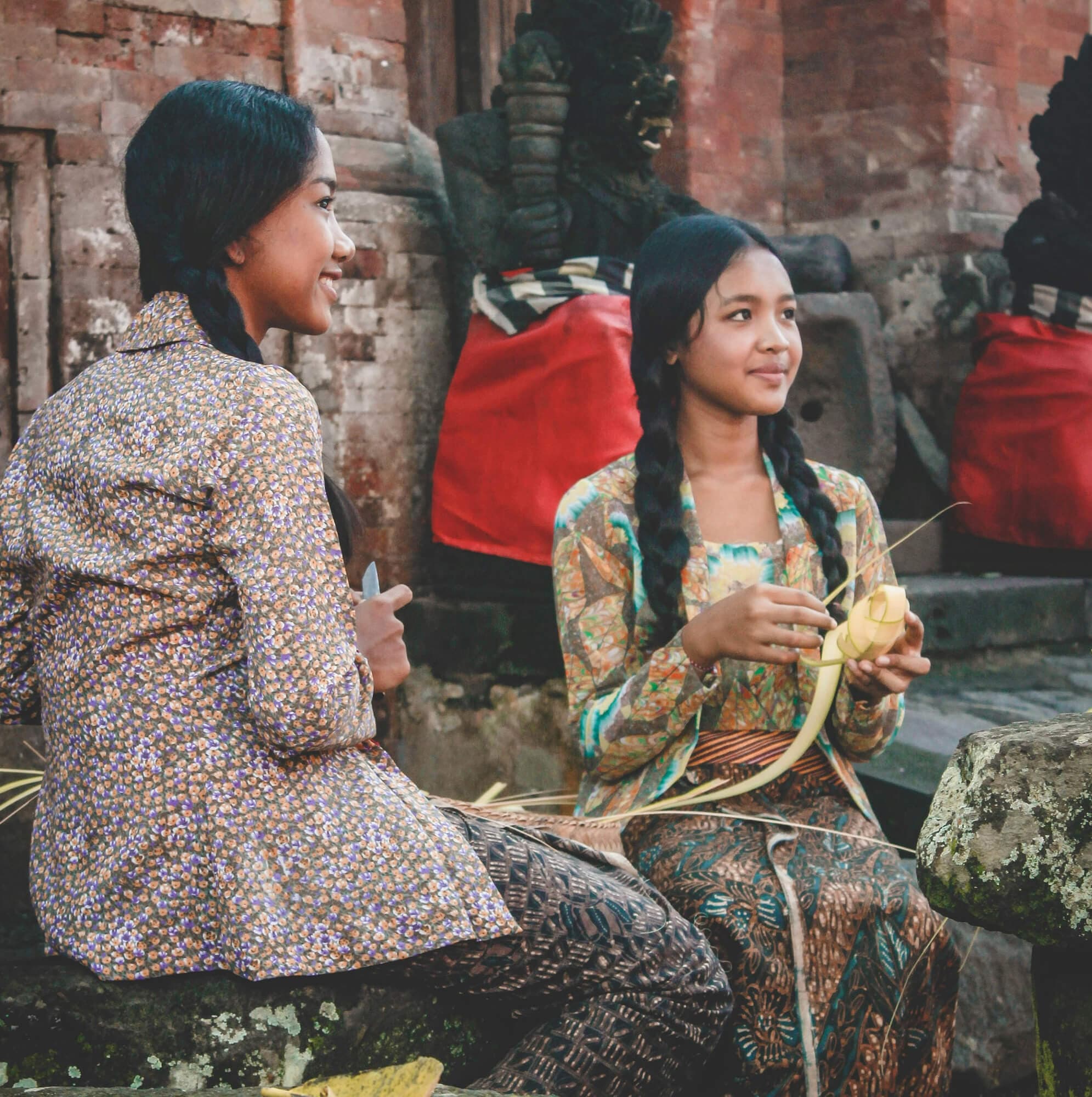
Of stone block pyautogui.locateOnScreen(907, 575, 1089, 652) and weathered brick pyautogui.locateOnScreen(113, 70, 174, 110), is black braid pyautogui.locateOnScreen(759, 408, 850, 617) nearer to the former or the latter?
stone block pyautogui.locateOnScreen(907, 575, 1089, 652)

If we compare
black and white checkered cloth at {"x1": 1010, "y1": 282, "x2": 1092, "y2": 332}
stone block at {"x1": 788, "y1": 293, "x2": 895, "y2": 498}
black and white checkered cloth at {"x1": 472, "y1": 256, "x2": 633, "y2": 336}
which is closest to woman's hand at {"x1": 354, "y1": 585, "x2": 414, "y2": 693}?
black and white checkered cloth at {"x1": 472, "y1": 256, "x2": 633, "y2": 336}

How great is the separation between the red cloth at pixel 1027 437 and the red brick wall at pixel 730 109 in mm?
1620

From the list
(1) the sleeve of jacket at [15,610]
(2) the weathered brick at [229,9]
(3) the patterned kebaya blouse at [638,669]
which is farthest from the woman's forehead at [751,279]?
(2) the weathered brick at [229,9]

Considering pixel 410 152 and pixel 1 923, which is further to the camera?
pixel 410 152

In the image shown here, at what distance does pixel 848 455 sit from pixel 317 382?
252cm

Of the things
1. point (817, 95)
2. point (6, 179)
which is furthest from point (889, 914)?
point (817, 95)

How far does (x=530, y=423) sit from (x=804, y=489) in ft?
6.57

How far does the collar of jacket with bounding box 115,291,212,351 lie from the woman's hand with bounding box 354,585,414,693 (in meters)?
0.47

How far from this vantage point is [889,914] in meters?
2.50

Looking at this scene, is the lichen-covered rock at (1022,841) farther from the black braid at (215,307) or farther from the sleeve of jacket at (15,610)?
the sleeve of jacket at (15,610)

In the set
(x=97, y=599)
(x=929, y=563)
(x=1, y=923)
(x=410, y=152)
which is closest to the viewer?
(x=97, y=599)

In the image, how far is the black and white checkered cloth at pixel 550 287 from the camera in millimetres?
4773

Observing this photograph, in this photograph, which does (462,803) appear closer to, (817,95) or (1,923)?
(1,923)

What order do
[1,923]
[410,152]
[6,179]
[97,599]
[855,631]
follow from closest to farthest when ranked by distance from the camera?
[97,599] < [855,631] < [1,923] < [6,179] < [410,152]
